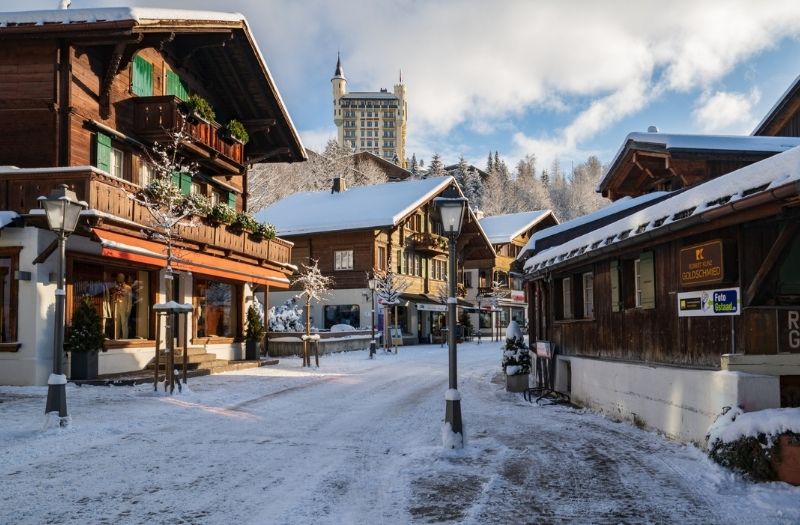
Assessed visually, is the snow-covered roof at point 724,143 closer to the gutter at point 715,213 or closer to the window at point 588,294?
the window at point 588,294

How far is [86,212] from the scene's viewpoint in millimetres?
14391

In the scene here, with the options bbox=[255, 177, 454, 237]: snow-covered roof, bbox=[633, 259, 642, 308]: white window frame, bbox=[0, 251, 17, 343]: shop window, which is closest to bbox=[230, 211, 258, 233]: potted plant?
bbox=[0, 251, 17, 343]: shop window

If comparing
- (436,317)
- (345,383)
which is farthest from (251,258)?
(436,317)

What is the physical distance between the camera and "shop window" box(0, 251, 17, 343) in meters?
15.1

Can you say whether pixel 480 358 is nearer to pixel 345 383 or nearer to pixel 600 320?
pixel 345 383

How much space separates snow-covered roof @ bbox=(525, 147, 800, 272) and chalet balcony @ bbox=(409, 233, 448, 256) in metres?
33.1

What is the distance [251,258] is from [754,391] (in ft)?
60.0

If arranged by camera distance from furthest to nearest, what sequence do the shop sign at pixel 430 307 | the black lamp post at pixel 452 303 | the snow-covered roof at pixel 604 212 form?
the shop sign at pixel 430 307 < the snow-covered roof at pixel 604 212 < the black lamp post at pixel 452 303

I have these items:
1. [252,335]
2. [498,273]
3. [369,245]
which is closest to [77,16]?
[252,335]

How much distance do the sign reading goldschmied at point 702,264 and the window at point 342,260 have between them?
32.5 meters

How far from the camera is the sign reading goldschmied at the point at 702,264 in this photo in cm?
840

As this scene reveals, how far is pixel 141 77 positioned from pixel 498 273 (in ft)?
150

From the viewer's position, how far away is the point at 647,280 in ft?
34.5

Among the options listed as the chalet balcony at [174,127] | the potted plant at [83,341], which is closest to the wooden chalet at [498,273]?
the chalet balcony at [174,127]
